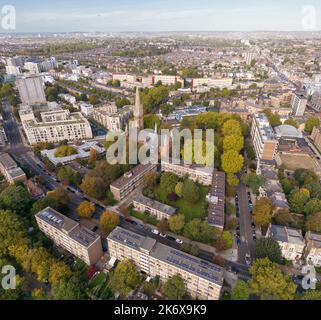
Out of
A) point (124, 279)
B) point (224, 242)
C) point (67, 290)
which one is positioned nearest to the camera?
point (67, 290)

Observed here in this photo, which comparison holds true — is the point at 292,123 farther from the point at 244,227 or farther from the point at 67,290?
the point at 67,290

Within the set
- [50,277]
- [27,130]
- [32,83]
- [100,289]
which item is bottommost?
[100,289]

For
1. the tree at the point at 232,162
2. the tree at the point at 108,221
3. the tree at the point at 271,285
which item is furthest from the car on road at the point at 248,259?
the tree at the point at 108,221

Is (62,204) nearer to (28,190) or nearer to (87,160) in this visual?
(28,190)

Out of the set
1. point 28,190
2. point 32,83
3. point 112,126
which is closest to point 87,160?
point 28,190

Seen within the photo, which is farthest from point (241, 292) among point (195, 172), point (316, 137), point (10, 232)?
point (316, 137)

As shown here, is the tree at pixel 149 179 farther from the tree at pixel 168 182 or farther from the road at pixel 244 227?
the road at pixel 244 227

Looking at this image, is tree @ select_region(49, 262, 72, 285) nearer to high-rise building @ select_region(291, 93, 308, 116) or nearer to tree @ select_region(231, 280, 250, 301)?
tree @ select_region(231, 280, 250, 301)
